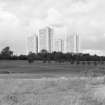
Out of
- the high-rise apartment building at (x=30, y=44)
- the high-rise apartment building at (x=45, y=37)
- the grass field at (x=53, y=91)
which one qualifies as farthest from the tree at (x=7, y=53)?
the grass field at (x=53, y=91)

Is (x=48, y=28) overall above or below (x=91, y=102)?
above

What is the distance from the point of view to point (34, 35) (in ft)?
240

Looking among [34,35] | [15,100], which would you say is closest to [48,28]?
[34,35]

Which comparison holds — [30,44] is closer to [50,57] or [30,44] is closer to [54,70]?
[50,57]

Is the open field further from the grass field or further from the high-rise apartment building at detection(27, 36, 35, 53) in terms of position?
the high-rise apartment building at detection(27, 36, 35, 53)

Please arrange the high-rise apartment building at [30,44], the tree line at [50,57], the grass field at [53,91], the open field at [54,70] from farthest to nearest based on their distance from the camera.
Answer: the high-rise apartment building at [30,44], the tree line at [50,57], the open field at [54,70], the grass field at [53,91]

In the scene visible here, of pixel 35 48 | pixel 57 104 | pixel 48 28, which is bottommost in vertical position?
pixel 57 104

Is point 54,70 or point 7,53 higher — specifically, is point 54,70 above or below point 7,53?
below

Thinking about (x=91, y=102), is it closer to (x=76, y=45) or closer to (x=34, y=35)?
(x=76, y=45)

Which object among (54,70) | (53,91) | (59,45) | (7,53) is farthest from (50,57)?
(53,91)

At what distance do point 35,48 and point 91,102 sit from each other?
7351 centimetres

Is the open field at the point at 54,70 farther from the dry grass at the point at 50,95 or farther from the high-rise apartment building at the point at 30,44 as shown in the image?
the high-rise apartment building at the point at 30,44

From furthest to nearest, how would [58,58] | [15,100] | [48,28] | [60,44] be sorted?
1. [60,44]
2. [58,58]
3. [48,28]
4. [15,100]

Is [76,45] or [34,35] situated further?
[34,35]
